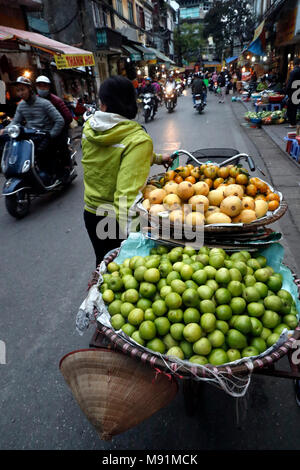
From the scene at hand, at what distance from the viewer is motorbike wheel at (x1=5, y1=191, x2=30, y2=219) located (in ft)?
16.5

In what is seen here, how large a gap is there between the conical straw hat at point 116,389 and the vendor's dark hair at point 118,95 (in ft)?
5.05

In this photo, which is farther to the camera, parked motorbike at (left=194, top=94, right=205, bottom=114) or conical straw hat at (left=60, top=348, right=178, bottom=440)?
parked motorbike at (left=194, top=94, right=205, bottom=114)

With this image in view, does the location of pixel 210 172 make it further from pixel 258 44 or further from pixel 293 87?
pixel 258 44

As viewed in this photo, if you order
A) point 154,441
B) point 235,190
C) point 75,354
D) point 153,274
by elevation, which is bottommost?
point 154,441

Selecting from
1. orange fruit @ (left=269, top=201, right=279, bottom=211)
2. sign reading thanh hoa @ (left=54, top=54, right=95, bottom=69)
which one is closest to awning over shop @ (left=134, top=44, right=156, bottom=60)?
sign reading thanh hoa @ (left=54, top=54, right=95, bottom=69)

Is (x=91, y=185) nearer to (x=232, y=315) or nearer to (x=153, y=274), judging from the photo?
(x=153, y=274)

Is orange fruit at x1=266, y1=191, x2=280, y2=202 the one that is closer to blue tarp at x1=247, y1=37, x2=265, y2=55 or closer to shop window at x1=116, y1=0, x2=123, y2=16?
blue tarp at x1=247, y1=37, x2=265, y2=55

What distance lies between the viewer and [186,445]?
191cm

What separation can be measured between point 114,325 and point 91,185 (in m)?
1.14

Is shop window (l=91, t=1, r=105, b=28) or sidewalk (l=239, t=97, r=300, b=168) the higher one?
shop window (l=91, t=1, r=105, b=28)

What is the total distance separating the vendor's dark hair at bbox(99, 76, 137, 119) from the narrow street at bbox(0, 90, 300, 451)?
79.2 inches

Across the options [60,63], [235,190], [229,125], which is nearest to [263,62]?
[229,125]

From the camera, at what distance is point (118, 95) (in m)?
1.97

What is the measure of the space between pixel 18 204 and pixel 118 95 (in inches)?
152
